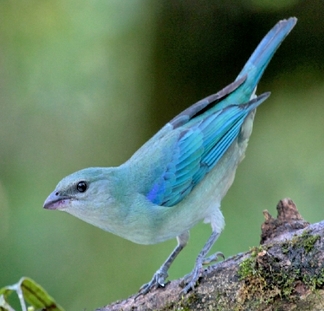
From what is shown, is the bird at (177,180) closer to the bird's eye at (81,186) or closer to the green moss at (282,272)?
the bird's eye at (81,186)

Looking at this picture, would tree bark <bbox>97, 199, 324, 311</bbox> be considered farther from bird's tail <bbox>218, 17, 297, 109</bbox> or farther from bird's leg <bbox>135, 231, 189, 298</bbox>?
bird's tail <bbox>218, 17, 297, 109</bbox>

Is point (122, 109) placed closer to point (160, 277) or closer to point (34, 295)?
point (160, 277)

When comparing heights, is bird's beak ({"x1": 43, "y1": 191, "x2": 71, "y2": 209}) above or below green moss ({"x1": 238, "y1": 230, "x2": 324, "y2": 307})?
above

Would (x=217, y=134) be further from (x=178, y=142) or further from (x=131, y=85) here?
(x=131, y=85)

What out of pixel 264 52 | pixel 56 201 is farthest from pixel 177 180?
pixel 264 52

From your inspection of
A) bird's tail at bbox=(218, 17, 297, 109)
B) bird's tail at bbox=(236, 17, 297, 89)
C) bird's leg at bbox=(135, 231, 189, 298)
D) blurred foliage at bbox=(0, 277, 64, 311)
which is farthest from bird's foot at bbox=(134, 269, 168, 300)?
bird's tail at bbox=(236, 17, 297, 89)

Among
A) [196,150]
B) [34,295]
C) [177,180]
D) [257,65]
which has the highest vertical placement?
[257,65]

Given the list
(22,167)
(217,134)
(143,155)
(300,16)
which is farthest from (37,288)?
(300,16)
